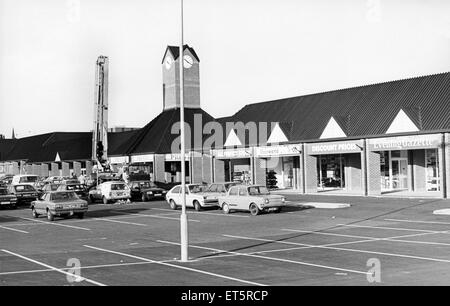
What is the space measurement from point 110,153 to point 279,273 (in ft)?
186

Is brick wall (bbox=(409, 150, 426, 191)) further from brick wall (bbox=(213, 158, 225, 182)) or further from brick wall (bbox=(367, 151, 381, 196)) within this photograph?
brick wall (bbox=(213, 158, 225, 182))

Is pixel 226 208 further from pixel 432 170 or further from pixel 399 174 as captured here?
pixel 399 174

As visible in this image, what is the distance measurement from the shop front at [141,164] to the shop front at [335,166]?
15.3 m

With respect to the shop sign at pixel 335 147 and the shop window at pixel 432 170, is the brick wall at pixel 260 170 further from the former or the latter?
the shop window at pixel 432 170

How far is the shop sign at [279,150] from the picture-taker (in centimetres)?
4447

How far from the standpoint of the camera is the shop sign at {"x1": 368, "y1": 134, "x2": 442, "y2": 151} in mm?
34853

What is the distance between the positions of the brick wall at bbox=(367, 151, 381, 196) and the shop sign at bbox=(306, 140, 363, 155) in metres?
1.26

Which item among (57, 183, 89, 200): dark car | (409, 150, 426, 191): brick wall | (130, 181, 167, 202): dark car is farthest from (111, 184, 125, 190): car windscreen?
(409, 150, 426, 191): brick wall

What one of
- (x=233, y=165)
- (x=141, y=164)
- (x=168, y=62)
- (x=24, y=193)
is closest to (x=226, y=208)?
(x=24, y=193)

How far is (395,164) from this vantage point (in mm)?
41906

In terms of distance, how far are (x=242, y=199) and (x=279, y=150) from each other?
16.4 meters

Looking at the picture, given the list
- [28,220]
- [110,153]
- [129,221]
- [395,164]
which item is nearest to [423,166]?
[395,164]

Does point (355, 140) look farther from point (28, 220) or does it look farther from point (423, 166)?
point (28, 220)

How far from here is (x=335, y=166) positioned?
153 ft
